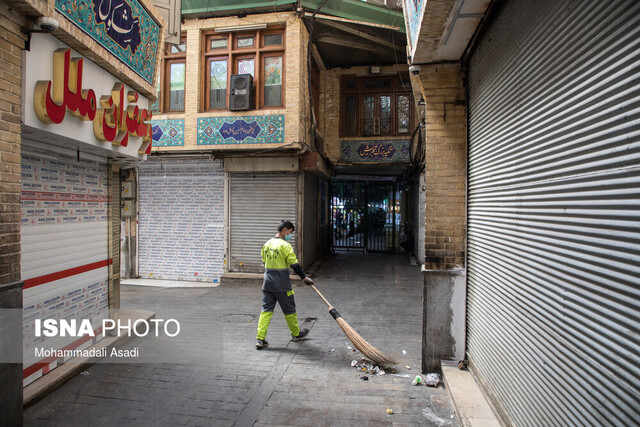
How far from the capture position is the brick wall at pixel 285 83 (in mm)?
10047

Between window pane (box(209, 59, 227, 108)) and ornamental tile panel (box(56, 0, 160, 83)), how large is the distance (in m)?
4.52

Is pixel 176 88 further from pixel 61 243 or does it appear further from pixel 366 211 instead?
pixel 366 211

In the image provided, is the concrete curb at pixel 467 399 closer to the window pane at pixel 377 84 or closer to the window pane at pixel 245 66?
the window pane at pixel 245 66

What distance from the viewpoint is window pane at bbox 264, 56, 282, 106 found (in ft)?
34.0

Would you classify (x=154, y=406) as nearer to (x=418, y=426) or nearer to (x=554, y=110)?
(x=418, y=426)

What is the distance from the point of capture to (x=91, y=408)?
3.93 metres

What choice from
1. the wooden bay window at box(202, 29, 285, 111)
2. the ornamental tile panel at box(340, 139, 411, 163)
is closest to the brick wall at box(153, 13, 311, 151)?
the wooden bay window at box(202, 29, 285, 111)

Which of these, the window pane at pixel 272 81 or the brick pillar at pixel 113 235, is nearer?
the brick pillar at pixel 113 235

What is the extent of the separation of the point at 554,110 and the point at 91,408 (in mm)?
5111

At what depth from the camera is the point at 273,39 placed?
34.2 feet

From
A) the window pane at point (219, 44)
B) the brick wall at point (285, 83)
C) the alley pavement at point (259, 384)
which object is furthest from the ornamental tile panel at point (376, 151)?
the alley pavement at point (259, 384)

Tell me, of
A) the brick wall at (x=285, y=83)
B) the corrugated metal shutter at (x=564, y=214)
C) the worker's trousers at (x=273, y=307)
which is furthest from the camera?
the brick wall at (x=285, y=83)

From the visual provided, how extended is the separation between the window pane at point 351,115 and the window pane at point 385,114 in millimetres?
943

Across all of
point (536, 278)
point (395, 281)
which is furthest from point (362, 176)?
point (536, 278)
